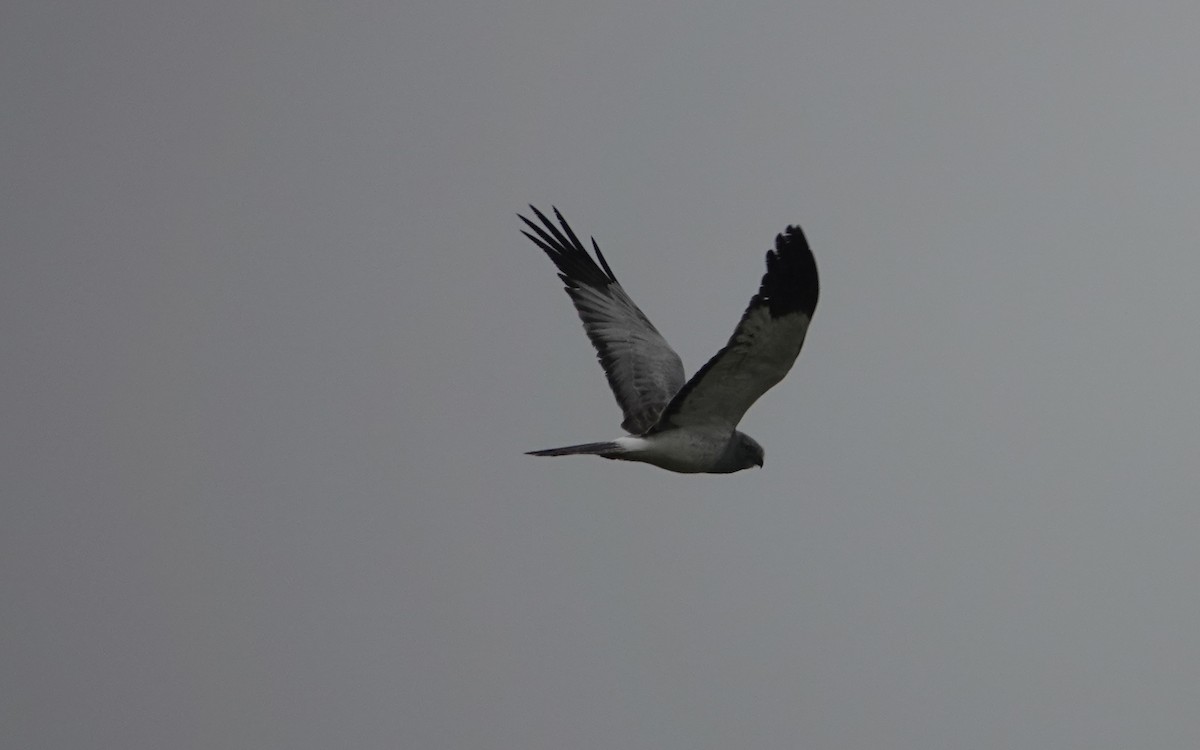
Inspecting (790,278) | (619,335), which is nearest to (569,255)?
(619,335)

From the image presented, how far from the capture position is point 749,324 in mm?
13859

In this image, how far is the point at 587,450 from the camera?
14945 mm

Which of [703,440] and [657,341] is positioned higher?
[657,341]

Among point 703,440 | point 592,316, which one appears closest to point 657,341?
point 592,316

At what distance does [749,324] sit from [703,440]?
212 cm

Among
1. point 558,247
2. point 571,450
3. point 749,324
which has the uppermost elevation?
point 558,247

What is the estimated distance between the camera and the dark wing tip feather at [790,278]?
13.5 m

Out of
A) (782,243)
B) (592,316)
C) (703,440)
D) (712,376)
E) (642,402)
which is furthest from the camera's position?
(592,316)

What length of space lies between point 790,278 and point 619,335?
534 cm

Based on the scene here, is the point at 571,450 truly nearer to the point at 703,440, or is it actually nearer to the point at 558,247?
the point at 703,440

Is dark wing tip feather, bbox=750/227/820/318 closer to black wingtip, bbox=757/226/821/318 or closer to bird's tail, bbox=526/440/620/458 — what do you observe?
black wingtip, bbox=757/226/821/318

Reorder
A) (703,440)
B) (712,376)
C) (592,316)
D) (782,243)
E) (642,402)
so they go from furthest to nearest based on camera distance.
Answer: (592,316) → (642,402) → (703,440) → (712,376) → (782,243)

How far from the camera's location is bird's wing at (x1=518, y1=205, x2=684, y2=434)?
17562 millimetres

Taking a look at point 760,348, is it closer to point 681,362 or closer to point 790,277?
point 790,277
